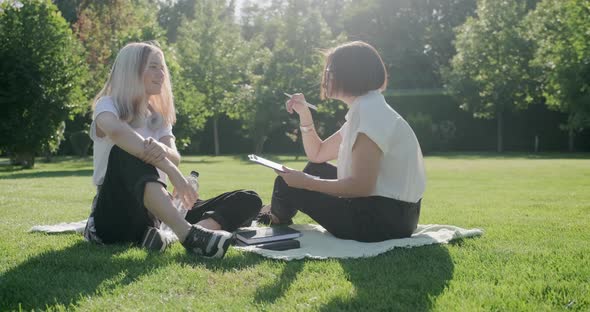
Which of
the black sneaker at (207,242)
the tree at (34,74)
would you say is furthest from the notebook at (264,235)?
the tree at (34,74)

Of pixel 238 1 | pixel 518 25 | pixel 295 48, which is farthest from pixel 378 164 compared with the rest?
pixel 238 1

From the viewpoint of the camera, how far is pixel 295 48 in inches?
1091

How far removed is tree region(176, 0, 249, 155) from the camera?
29312mm

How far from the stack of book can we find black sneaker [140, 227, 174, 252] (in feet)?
1.79

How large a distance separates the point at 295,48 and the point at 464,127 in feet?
32.0

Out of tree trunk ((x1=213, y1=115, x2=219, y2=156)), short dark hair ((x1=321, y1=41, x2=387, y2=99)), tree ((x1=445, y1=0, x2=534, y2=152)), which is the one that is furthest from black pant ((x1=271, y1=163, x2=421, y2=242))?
A: tree trunk ((x1=213, y1=115, x2=219, y2=156))

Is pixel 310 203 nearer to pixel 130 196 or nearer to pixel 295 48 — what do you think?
pixel 130 196

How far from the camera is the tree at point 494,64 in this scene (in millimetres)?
27688

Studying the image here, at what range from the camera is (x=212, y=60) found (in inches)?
1175

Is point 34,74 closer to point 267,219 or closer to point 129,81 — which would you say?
point 267,219

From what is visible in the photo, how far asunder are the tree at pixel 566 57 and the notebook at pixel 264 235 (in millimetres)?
18658

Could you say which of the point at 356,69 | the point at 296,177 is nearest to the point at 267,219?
the point at 296,177

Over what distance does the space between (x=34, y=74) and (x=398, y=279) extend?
15.1m

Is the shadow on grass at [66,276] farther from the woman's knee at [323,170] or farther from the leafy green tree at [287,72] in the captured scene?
the leafy green tree at [287,72]
